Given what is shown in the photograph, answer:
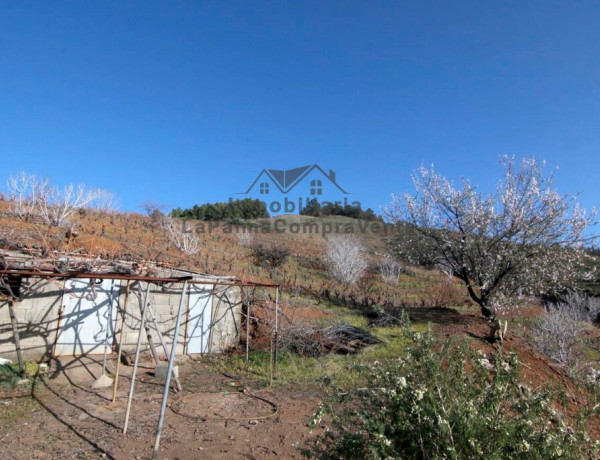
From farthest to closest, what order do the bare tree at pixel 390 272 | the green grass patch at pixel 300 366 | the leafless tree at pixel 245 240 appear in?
the leafless tree at pixel 245 240, the bare tree at pixel 390 272, the green grass patch at pixel 300 366

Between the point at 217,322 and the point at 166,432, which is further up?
the point at 217,322

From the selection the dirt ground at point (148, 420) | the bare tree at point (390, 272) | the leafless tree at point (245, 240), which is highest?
the leafless tree at point (245, 240)

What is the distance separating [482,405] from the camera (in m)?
2.45

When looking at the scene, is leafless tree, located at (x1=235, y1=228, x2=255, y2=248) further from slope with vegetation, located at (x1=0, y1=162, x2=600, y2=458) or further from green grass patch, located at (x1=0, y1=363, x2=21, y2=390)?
green grass patch, located at (x1=0, y1=363, x2=21, y2=390)

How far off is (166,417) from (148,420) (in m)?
0.25

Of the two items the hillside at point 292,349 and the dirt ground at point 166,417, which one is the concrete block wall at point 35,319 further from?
the hillside at point 292,349

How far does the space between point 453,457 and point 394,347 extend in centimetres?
814

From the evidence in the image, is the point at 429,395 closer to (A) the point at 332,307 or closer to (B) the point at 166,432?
(B) the point at 166,432

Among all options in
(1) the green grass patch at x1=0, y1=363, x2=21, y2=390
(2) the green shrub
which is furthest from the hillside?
(1) the green grass patch at x1=0, y1=363, x2=21, y2=390

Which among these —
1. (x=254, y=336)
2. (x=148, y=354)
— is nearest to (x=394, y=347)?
(x=254, y=336)

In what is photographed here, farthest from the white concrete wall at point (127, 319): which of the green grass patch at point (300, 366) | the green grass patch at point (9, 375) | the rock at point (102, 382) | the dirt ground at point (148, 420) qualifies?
the rock at point (102, 382)

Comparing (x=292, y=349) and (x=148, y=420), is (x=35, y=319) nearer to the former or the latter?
(x=148, y=420)

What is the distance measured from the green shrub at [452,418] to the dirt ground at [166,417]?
909 millimetres

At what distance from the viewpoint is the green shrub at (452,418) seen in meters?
2.16
